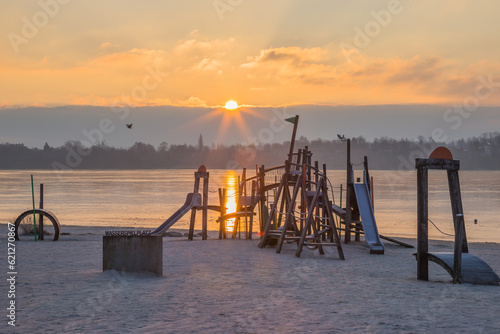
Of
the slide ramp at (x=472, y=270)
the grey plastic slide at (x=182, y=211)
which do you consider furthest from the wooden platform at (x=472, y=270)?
the grey plastic slide at (x=182, y=211)

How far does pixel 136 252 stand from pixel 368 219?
9.38m

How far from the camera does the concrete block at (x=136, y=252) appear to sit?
11.3 m

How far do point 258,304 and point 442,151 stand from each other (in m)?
4.93

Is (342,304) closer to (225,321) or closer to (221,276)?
(225,321)

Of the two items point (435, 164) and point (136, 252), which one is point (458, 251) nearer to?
point (435, 164)

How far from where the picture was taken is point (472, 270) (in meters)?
11.4

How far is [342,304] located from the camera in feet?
30.2

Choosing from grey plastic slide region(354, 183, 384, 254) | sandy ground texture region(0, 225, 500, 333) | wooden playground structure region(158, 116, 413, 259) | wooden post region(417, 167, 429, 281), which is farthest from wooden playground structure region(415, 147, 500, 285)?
grey plastic slide region(354, 183, 384, 254)

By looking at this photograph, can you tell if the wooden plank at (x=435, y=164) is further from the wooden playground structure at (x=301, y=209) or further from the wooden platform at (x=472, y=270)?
the wooden playground structure at (x=301, y=209)

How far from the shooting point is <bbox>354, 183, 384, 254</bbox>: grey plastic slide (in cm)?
1763

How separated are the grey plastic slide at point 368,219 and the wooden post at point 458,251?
6.10 metres

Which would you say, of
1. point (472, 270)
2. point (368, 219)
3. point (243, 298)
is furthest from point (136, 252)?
Result: point (368, 219)

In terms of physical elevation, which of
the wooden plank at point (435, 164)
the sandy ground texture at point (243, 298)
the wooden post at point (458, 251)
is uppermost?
the wooden plank at point (435, 164)

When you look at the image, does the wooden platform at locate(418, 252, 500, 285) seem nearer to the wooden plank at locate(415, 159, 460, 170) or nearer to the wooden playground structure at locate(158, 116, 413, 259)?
the wooden plank at locate(415, 159, 460, 170)
